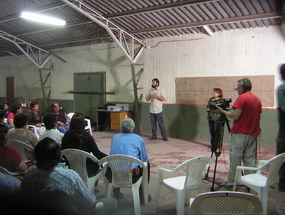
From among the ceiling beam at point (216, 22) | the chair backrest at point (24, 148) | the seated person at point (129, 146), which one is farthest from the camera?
the ceiling beam at point (216, 22)

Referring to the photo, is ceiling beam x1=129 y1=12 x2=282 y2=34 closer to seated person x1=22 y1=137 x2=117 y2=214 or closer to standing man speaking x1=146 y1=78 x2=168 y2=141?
standing man speaking x1=146 y1=78 x2=168 y2=141

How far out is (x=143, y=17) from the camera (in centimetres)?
656

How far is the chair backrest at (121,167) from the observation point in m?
2.65

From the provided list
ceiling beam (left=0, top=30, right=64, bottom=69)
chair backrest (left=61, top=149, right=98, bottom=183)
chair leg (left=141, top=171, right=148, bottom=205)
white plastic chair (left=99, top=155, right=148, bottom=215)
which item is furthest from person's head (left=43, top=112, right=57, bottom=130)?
ceiling beam (left=0, top=30, right=64, bottom=69)

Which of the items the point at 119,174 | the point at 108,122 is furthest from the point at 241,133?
the point at 108,122

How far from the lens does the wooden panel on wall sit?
5.71 m

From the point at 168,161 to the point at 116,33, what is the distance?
13.2 ft

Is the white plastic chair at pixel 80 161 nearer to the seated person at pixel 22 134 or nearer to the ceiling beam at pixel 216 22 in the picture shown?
the seated person at pixel 22 134

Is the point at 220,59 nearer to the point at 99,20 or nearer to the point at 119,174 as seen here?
the point at 99,20

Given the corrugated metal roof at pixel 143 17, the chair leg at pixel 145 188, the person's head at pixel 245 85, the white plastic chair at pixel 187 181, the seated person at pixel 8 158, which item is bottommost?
the chair leg at pixel 145 188

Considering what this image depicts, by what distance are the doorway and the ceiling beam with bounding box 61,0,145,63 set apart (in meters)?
1.50

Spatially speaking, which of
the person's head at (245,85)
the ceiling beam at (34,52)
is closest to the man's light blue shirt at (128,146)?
the person's head at (245,85)

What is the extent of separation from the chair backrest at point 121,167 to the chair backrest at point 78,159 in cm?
20

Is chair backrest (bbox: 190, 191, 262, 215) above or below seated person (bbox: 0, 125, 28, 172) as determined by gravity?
Answer: below
